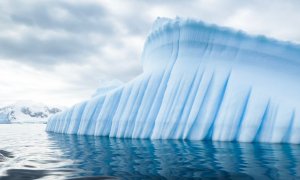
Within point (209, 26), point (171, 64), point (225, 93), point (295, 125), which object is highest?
point (209, 26)

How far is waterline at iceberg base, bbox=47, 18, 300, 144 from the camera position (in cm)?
1644

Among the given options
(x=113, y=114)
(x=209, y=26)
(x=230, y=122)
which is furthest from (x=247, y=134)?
(x=113, y=114)

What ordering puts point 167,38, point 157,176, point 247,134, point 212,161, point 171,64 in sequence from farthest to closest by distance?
point 167,38 → point 171,64 → point 247,134 → point 212,161 → point 157,176

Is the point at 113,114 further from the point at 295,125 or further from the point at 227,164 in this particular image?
the point at 227,164

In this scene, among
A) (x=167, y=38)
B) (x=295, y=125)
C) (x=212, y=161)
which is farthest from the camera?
(x=167, y=38)

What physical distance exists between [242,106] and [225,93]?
143 centimetres

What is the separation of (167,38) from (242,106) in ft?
29.9

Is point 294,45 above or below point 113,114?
above

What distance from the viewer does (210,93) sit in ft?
62.2

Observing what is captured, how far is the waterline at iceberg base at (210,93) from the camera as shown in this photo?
53.9ft

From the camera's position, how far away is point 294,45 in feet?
58.0

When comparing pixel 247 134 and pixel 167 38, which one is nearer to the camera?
pixel 247 134

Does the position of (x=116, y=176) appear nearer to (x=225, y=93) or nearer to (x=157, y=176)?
(x=157, y=176)

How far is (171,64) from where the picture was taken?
22.7 m
